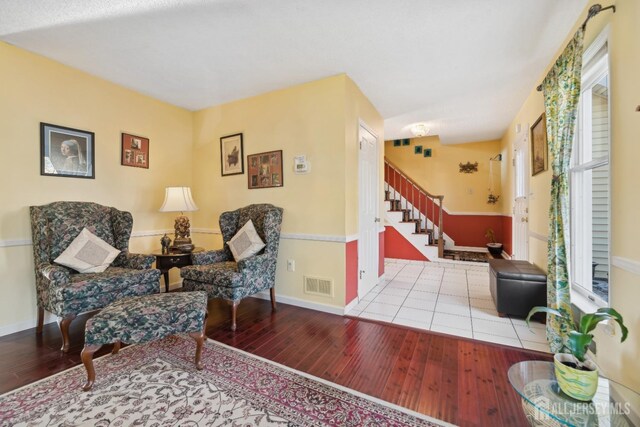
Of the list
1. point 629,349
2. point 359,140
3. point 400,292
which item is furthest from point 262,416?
point 359,140

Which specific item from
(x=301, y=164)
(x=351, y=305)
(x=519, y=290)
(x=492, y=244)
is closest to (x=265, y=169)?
(x=301, y=164)

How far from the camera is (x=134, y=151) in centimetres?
348

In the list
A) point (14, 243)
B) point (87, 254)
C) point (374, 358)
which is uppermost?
point (14, 243)

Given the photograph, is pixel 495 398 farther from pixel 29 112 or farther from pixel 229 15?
pixel 29 112

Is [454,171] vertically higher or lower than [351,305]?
higher

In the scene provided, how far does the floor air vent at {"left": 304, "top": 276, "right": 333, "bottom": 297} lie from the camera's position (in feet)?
→ 10.1

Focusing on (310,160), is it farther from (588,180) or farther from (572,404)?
(572,404)

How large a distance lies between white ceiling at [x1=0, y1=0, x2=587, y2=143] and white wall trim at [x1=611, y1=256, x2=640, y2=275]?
5.88 feet

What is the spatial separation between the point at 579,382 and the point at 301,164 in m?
2.76

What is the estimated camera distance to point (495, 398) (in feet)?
5.37

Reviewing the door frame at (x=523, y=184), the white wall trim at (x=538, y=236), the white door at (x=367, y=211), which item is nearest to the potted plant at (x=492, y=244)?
the door frame at (x=523, y=184)

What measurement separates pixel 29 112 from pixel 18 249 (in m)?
1.31

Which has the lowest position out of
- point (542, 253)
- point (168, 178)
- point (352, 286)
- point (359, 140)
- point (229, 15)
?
point (352, 286)

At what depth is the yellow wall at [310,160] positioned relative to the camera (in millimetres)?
3016
